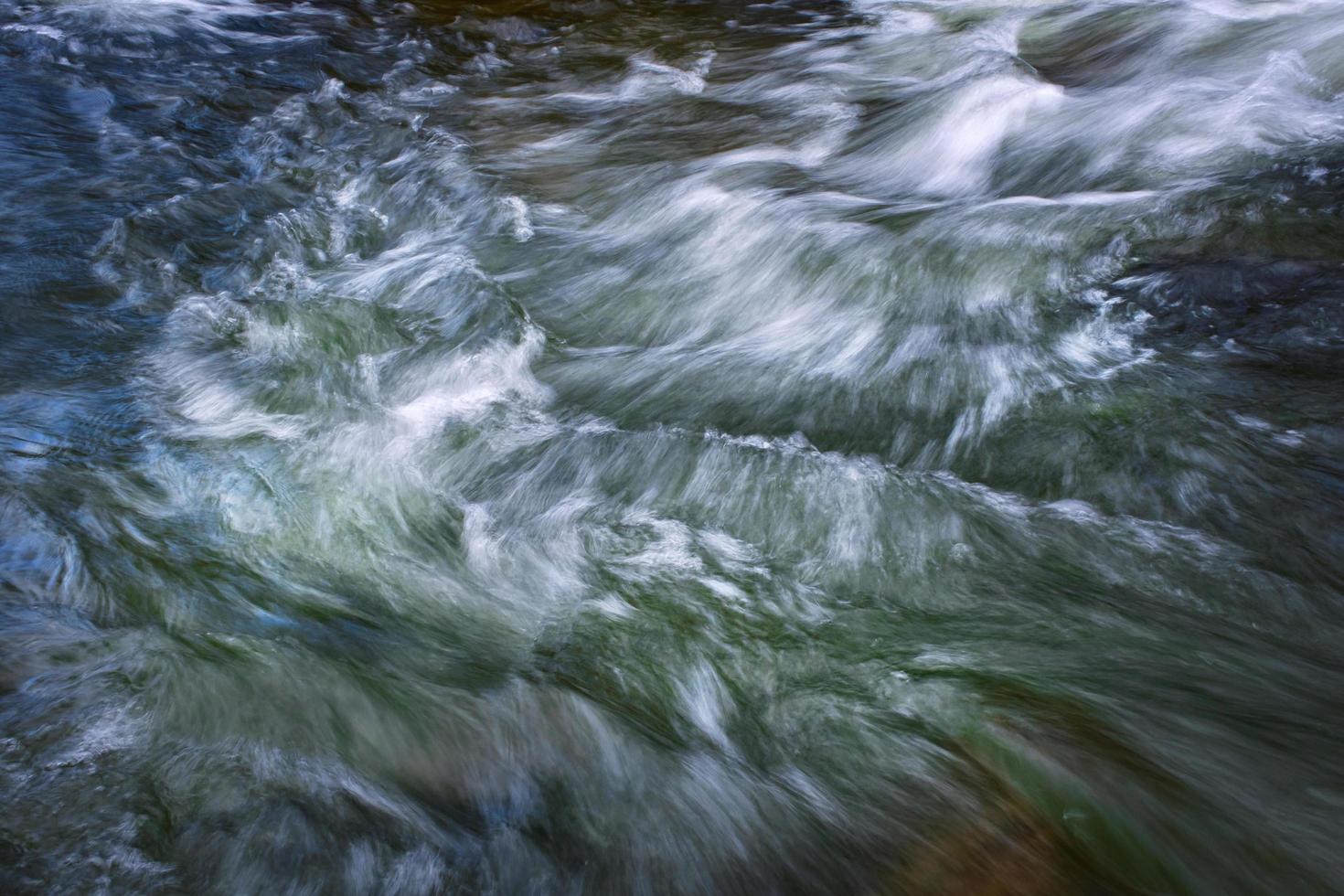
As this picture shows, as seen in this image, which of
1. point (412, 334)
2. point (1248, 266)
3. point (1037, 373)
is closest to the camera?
point (1037, 373)

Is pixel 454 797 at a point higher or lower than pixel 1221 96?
lower

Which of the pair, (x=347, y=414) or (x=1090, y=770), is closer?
(x=1090, y=770)

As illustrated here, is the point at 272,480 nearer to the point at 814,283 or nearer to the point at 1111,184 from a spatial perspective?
the point at 814,283

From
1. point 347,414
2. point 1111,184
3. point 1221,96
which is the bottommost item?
point 347,414

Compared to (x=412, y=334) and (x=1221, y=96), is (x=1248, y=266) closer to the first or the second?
(x=1221, y=96)

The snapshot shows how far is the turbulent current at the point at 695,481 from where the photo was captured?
2307 mm

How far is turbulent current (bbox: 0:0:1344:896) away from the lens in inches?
90.8

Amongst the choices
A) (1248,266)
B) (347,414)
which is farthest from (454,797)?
(1248,266)

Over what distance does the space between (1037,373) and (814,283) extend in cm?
110

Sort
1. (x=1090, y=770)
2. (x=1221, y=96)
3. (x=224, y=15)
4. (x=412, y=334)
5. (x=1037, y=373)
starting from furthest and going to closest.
Answer: (x=224, y=15), (x=1221, y=96), (x=412, y=334), (x=1037, y=373), (x=1090, y=770)

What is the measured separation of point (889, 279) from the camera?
14.3 ft

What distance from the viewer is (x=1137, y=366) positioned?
3619mm

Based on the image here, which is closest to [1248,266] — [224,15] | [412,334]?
[412,334]

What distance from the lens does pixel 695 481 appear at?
3.46 metres
